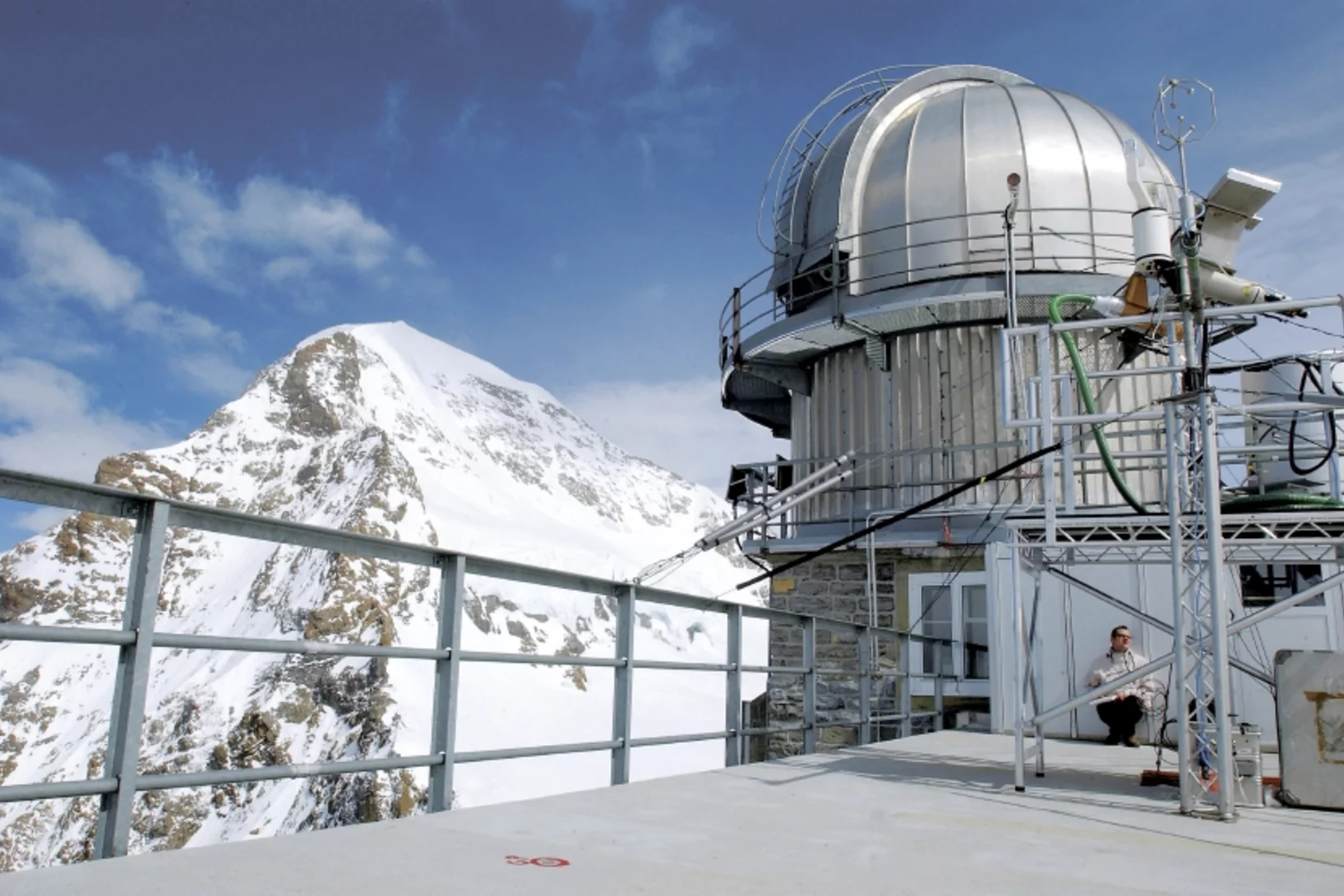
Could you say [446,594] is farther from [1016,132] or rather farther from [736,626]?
[1016,132]

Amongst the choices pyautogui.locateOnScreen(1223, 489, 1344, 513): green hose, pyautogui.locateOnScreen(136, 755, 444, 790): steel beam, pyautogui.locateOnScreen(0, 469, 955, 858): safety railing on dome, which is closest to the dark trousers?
pyautogui.locateOnScreen(1223, 489, 1344, 513): green hose

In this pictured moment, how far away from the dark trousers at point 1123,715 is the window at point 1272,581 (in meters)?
1.79

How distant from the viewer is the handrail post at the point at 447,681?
14.3ft

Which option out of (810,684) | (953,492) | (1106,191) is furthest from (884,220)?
(810,684)

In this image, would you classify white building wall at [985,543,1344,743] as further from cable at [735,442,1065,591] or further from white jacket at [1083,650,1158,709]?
cable at [735,442,1065,591]

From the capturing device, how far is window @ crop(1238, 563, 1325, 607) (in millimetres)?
10898

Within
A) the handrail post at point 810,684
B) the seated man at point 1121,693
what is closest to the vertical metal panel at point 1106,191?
the seated man at point 1121,693

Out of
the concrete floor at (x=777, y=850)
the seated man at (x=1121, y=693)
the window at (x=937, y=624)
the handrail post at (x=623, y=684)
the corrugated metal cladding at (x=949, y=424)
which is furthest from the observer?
Answer: the corrugated metal cladding at (x=949, y=424)

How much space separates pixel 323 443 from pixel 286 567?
44441 millimetres

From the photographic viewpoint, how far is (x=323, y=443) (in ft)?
549

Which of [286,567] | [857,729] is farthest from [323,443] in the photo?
[857,729]

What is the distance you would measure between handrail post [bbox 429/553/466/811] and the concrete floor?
16 cm

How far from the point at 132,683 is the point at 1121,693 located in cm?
936

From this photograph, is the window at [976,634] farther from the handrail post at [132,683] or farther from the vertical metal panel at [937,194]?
the handrail post at [132,683]
